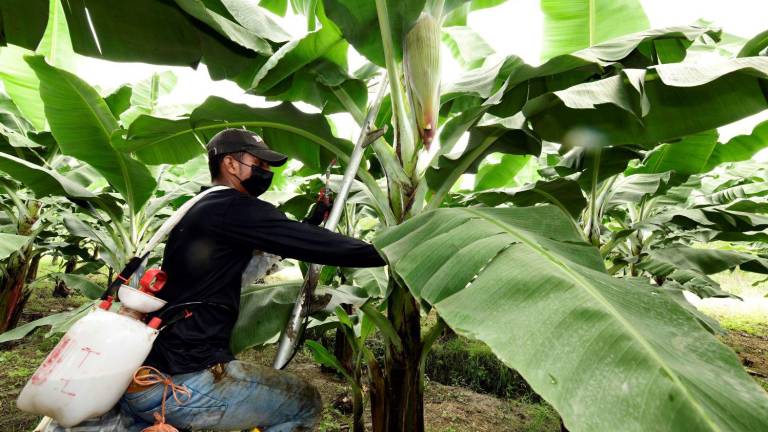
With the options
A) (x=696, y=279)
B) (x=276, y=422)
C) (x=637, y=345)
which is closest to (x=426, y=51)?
(x=637, y=345)

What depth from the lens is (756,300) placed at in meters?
10.9

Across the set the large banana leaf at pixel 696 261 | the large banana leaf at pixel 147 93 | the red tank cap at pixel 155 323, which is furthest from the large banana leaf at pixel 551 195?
the large banana leaf at pixel 147 93

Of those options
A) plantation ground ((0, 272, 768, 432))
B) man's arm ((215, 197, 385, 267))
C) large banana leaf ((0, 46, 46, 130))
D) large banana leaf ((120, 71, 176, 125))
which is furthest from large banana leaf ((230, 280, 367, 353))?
Result: large banana leaf ((0, 46, 46, 130))

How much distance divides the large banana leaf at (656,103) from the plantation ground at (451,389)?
2.53m

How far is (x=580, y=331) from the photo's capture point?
831 mm

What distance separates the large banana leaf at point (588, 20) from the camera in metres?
2.27

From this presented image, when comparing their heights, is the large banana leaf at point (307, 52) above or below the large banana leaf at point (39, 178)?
above

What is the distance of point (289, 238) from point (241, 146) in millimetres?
414

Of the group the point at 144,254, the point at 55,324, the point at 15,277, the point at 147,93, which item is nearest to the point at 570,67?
the point at 144,254

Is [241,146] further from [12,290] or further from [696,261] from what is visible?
[12,290]

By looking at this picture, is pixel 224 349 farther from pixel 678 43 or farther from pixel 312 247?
pixel 678 43

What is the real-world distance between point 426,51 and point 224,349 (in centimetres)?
133

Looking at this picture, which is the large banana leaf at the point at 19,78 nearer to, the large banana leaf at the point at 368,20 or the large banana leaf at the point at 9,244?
the large banana leaf at the point at 9,244

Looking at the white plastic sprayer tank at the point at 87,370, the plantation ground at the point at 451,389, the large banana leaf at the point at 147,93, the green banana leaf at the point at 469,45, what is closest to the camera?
the white plastic sprayer tank at the point at 87,370
